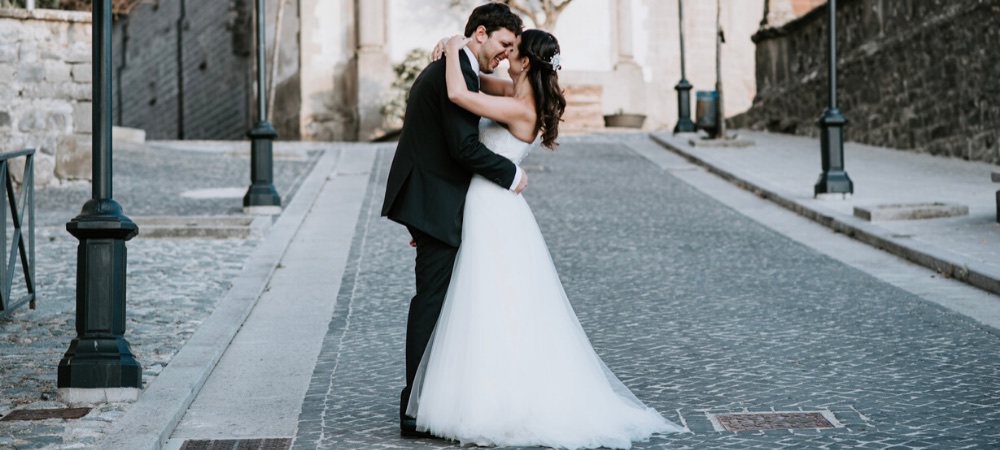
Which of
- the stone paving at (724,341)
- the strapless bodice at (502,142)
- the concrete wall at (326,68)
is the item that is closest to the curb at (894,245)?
the stone paving at (724,341)

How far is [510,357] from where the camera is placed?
5586 millimetres

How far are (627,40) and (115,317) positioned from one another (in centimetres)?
2872

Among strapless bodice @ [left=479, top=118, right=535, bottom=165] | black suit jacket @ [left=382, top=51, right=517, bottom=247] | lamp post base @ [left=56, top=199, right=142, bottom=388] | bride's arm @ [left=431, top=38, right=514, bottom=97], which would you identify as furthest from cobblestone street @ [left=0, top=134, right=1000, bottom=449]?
bride's arm @ [left=431, top=38, right=514, bottom=97]

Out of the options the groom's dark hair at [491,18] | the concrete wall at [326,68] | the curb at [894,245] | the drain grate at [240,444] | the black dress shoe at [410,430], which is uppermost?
the concrete wall at [326,68]

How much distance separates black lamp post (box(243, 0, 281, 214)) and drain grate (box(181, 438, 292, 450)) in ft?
27.0

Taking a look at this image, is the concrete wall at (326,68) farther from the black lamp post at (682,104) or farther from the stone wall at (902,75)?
the stone wall at (902,75)

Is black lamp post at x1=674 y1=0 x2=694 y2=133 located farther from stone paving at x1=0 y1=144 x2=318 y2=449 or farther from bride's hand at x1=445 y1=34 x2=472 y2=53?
bride's hand at x1=445 y1=34 x2=472 y2=53

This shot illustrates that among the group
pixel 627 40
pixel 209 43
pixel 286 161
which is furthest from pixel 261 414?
pixel 209 43

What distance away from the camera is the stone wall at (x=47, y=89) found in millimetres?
16328

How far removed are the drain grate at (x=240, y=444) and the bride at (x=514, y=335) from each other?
52 centimetres

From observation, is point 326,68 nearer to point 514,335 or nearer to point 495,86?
point 495,86

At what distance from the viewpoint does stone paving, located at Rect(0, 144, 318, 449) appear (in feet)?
19.5

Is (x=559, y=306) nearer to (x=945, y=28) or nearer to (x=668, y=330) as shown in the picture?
(x=668, y=330)

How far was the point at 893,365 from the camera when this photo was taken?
22.7ft
